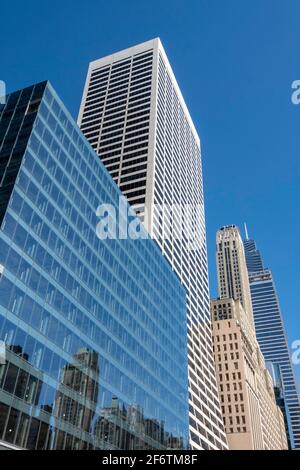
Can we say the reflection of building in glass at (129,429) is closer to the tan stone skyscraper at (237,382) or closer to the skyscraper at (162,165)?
the skyscraper at (162,165)

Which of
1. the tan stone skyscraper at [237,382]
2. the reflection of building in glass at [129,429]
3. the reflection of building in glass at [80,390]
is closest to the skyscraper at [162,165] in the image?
the tan stone skyscraper at [237,382]

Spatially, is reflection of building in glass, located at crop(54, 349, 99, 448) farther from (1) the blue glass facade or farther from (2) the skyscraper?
(2) the skyscraper

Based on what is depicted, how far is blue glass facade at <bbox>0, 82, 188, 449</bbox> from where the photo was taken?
35.4m

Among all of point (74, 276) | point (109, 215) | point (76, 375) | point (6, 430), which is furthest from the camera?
point (109, 215)

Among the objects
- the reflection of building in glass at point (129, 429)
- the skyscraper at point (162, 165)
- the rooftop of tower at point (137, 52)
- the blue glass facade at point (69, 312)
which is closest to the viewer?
the blue glass facade at point (69, 312)

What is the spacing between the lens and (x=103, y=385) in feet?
153

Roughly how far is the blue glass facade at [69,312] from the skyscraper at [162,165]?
4735 centimetres

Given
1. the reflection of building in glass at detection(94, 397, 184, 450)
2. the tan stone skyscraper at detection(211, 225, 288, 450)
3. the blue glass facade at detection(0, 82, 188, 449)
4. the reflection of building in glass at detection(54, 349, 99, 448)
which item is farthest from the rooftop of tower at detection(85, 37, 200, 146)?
the reflection of building in glass at detection(54, 349, 99, 448)

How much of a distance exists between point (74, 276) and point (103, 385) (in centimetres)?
1161

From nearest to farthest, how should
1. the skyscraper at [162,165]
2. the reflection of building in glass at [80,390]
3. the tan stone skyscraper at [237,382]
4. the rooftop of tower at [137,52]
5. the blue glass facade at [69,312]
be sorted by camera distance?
the blue glass facade at [69,312] < the reflection of building in glass at [80,390] < the skyscraper at [162,165] < the tan stone skyscraper at [237,382] < the rooftop of tower at [137,52]

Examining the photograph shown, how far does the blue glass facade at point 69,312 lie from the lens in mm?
35375

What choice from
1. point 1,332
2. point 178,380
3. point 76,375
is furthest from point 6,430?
point 178,380

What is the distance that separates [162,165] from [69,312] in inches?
3671
